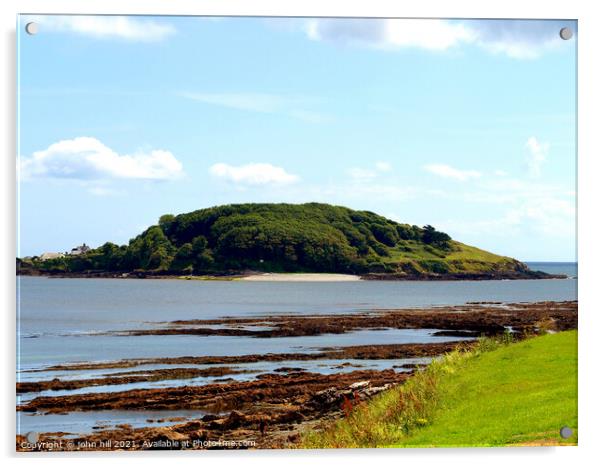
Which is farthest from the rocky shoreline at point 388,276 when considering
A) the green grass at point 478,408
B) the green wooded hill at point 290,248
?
the green grass at point 478,408

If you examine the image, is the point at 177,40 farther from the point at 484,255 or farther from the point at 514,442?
the point at 514,442

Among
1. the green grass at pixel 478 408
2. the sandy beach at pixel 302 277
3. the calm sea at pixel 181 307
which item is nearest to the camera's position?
the green grass at pixel 478 408

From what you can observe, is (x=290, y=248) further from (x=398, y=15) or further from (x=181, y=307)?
(x=398, y=15)

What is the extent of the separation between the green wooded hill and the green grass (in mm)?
1655

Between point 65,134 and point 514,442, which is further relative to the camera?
point 65,134

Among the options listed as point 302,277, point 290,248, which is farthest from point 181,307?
point 302,277

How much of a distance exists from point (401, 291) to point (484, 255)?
1623 millimetres

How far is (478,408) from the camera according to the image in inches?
447

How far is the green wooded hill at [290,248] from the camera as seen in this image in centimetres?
1284

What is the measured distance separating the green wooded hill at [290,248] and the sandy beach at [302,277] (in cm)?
11

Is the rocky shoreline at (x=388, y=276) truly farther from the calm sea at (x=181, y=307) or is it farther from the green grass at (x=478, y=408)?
the green grass at (x=478, y=408)

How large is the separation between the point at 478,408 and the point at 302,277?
11.5 feet
